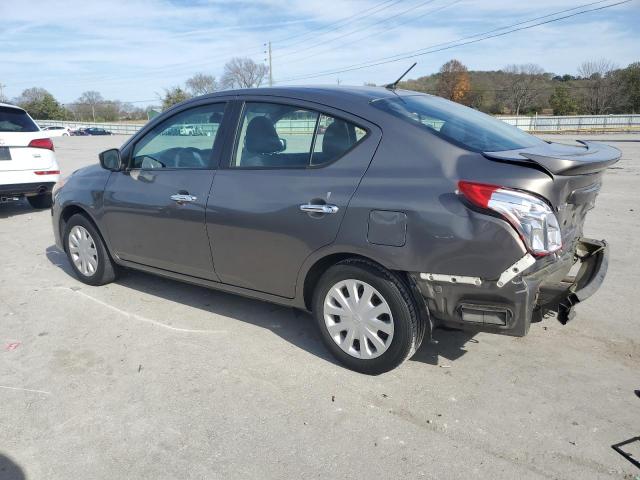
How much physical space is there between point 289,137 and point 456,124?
44.2 inches

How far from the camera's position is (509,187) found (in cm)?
274

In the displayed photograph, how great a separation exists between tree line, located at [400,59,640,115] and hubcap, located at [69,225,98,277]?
57.3 metres

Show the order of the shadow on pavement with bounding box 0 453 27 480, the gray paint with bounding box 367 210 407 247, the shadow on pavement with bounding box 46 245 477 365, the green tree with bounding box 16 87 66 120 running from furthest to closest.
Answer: the green tree with bounding box 16 87 66 120 → the shadow on pavement with bounding box 46 245 477 365 → the gray paint with bounding box 367 210 407 247 → the shadow on pavement with bounding box 0 453 27 480

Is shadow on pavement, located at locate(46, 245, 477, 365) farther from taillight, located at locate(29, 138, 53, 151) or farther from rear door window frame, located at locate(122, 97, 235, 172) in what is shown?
taillight, located at locate(29, 138, 53, 151)

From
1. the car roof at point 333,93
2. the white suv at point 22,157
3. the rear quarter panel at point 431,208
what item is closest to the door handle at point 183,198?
the car roof at point 333,93

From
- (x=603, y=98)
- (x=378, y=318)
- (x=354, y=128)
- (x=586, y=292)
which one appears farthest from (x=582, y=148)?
(x=603, y=98)

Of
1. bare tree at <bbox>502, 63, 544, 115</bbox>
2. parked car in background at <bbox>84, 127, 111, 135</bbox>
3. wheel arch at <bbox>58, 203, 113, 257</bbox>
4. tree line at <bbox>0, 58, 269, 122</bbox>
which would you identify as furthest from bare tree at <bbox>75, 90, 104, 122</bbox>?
wheel arch at <bbox>58, 203, 113, 257</bbox>

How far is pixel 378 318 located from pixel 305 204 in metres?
0.84

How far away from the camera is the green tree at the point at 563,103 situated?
61.7m

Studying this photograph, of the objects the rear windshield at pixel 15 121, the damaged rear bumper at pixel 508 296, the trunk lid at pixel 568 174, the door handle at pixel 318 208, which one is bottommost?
the damaged rear bumper at pixel 508 296

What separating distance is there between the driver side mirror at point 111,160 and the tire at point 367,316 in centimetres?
230

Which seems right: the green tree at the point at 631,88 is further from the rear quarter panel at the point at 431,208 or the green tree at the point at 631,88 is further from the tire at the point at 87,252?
the rear quarter panel at the point at 431,208

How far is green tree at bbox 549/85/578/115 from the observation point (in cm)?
6169

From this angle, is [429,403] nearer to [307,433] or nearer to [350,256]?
[307,433]
